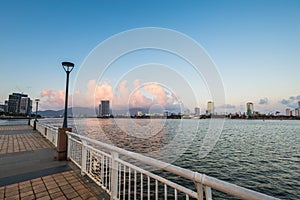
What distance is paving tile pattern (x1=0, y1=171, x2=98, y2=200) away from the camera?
2.79 meters

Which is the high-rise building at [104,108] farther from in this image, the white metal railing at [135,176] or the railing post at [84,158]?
the railing post at [84,158]

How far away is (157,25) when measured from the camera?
38.6 feet

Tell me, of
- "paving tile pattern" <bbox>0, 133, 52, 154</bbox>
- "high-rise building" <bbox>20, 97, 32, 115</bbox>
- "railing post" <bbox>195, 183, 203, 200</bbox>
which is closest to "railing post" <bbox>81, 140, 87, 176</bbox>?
"railing post" <bbox>195, 183, 203, 200</bbox>

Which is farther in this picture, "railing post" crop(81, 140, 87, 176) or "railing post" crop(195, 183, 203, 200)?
"railing post" crop(81, 140, 87, 176)

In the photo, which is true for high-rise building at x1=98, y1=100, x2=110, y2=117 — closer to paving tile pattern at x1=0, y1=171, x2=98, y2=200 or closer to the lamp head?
the lamp head

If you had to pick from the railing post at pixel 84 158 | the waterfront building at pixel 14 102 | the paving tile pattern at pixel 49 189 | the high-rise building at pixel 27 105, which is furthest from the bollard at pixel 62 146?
the waterfront building at pixel 14 102

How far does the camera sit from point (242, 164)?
9.38 meters

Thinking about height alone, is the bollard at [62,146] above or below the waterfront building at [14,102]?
below

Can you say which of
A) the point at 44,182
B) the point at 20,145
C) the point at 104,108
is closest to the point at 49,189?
the point at 44,182

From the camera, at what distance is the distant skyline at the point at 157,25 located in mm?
9500

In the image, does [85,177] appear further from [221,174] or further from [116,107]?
[116,107]

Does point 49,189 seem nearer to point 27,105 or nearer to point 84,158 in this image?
point 84,158

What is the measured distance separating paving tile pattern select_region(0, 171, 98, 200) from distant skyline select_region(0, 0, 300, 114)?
518cm

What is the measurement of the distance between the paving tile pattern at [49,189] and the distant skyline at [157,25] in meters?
5.18
